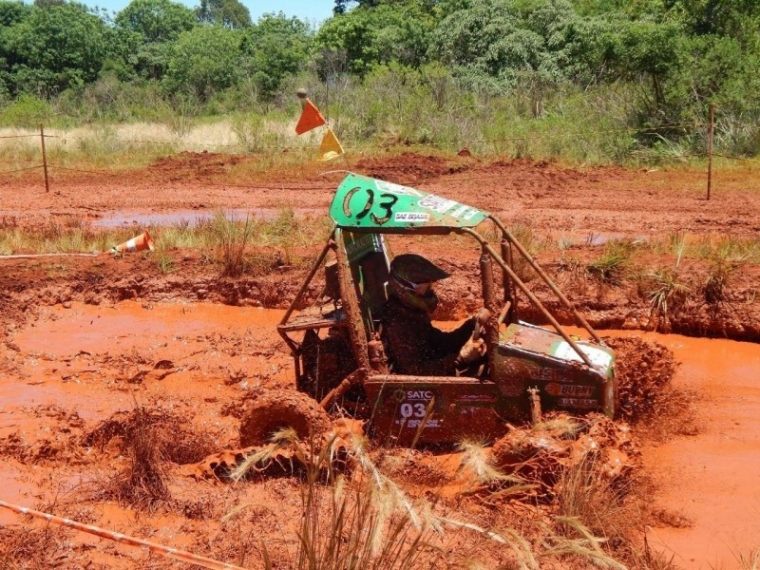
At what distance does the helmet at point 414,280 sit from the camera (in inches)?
245

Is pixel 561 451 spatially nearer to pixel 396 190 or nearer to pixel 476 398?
pixel 476 398

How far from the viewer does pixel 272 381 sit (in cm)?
830

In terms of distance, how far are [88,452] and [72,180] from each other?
14.0 m

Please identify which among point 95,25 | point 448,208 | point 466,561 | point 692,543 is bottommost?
point 692,543

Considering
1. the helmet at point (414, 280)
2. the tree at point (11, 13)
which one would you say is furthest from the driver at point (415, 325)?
the tree at point (11, 13)

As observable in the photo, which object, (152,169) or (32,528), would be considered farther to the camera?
(152,169)

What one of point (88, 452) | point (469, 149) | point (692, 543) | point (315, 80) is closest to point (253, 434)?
point (88, 452)

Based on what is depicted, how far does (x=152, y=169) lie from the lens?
20.5 metres

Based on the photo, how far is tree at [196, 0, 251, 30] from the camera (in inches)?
3477

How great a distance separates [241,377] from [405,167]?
10.6 metres

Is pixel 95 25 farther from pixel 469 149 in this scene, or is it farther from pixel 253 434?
pixel 253 434

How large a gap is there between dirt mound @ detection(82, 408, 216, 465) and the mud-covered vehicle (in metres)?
1.07

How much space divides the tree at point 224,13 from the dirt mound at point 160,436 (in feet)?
277

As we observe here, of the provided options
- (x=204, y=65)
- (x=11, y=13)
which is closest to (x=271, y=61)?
(x=204, y=65)
